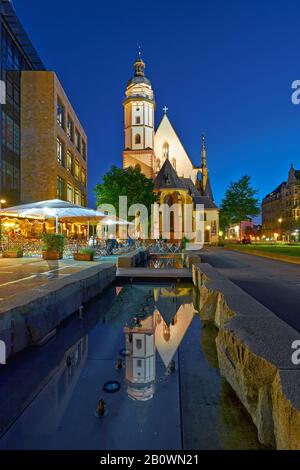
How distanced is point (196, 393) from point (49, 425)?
1.85 metres

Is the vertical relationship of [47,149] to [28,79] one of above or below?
below

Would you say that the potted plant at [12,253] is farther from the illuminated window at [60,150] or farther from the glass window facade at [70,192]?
the glass window facade at [70,192]

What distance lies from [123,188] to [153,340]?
3153 cm

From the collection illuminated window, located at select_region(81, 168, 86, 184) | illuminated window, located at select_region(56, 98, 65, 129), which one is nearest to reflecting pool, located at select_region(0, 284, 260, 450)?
illuminated window, located at select_region(56, 98, 65, 129)

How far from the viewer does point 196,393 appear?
3766mm

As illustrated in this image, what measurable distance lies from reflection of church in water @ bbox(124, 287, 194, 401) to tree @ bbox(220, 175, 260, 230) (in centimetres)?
4844

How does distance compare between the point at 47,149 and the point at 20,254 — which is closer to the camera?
the point at 20,254

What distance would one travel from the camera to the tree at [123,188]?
3619cm

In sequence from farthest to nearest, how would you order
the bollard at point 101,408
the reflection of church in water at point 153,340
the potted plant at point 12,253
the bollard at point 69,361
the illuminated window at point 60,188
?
the illuminated window at point 60,188, the potted plant at point 12,253, the bollard at point 69,361, the reflection of church in water at point 153,340, the bollard at point 101,408

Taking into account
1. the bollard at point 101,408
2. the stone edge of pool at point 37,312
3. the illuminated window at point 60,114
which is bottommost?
the bollard at point 101,408

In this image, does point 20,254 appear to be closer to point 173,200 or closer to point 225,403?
point 225,403

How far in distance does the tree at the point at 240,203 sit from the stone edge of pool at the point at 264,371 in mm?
52766

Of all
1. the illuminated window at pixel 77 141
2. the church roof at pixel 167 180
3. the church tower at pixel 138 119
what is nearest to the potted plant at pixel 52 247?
the illuminated window at pixel 77 141
